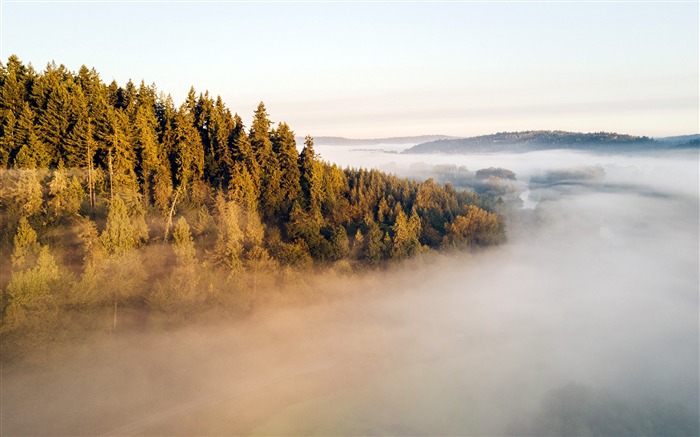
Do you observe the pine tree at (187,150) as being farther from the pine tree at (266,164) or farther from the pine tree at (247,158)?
the pine tree at (266,164)

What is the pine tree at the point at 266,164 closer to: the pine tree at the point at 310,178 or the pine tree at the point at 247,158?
the pine tree at the point at 247,158

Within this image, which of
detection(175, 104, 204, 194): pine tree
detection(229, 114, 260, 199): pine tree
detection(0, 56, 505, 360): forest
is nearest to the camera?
detection(0, 56, 505, 360): forest

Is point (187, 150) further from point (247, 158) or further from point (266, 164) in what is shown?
point (266, 164)

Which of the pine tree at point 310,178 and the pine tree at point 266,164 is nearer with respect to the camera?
the pine tree at point 266,164

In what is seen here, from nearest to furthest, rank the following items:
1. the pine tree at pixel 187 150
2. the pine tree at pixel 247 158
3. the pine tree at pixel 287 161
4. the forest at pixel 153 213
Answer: the forest at pixel 153 213, the pine tree at pixel 187 150, the pine tree at pixel 247 158, the pine tree at pixel 287 161

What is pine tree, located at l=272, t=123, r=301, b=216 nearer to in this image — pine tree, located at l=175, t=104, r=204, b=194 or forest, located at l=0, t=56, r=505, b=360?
forest, located at l=0, t=56, r=505, b=360

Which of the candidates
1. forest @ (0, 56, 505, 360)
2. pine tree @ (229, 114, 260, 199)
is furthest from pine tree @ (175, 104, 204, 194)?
pine tree @ (229, 114, 260, 199)

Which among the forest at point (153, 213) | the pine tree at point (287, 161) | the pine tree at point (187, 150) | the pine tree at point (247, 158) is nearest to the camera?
the forest at point (153, 213)

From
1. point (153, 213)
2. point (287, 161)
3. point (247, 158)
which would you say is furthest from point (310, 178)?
point (153, 213)

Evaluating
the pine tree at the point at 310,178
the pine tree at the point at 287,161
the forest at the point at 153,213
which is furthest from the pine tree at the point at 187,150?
the pine tree at the point at 310,178
